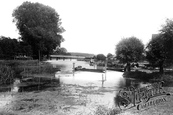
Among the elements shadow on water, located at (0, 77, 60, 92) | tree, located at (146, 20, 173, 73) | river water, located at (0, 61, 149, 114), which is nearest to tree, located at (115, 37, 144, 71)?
tree, located at (146, 20, 173, 73)

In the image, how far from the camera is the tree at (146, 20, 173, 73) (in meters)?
21.3

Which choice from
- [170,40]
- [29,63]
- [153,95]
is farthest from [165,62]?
[29,63]

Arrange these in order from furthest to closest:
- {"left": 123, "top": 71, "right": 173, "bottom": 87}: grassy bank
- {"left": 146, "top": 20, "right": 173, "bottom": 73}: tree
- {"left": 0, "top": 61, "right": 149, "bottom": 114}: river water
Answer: {"left": 146, "top": 20, "right": 173, "bottom": 73}: tree
{"left": 123, "top": 71, "right": 173, "bottom": 87}: grassy bank
{"left": 0, "top": 61, "right": 149, "bottom": 114}: river water

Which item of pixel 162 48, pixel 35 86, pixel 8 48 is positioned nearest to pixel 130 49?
pixel 162 48

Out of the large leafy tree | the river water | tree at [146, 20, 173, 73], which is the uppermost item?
the large leafy tree

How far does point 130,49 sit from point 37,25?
2089 cm

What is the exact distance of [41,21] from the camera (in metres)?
39.5

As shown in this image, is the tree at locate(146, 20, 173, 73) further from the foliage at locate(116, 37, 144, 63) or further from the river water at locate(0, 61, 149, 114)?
the foliage at locate(116, 37, 144, 63)

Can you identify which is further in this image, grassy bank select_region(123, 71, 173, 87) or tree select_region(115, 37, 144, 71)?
tree select_region(115, 37, 144, 71)

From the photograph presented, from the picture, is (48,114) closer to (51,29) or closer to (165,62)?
(165,62)

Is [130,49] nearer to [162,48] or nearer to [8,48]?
Answer: [162,48]

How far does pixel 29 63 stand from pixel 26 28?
9.34m

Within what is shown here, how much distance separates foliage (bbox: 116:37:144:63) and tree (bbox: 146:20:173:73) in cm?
428

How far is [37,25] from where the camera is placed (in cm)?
3978
